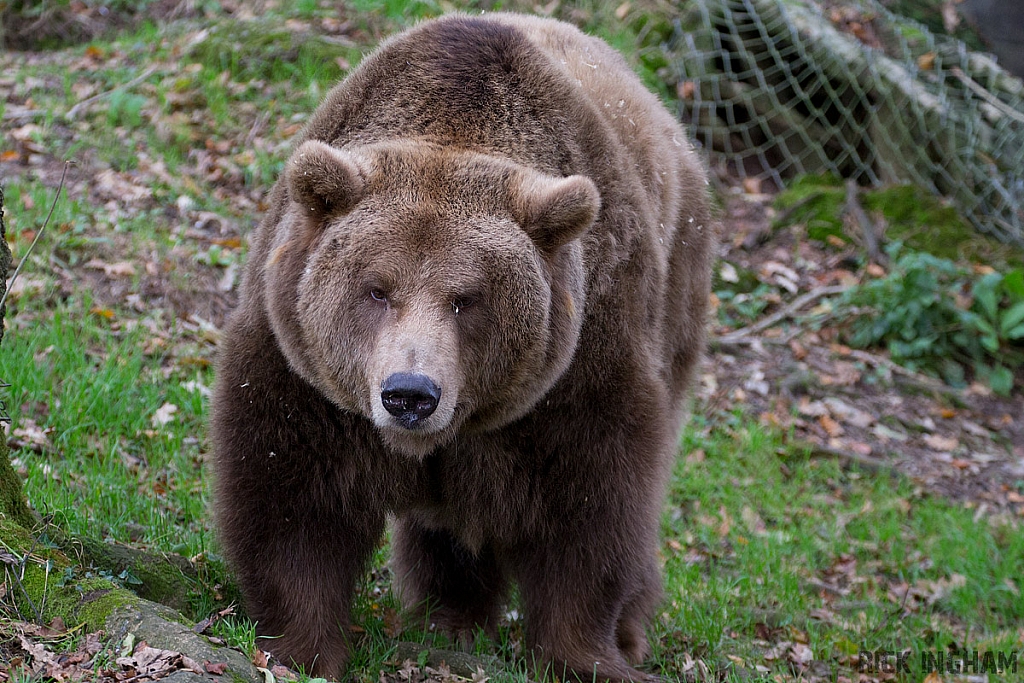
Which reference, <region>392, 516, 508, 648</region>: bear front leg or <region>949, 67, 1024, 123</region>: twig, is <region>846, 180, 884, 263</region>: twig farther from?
<region>392, 516, 508, 648</region>: bear front leg

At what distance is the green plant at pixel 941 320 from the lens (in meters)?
9.80

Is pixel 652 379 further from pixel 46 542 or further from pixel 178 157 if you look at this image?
pixel 178 157

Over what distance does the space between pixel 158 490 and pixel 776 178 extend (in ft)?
27.3

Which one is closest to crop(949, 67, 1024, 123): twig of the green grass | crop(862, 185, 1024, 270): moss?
crop(862, 185, 1024, 270): moss

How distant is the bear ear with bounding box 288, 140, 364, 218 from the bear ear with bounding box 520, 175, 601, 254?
0.65m

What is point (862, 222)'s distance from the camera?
10906mm

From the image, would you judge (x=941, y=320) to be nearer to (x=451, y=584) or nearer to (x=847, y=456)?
(x=847, y=456)

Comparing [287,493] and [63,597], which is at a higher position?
[63,597]

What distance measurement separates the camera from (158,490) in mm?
5418

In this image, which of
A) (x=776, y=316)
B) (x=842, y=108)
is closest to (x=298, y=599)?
(x=776, y=316)

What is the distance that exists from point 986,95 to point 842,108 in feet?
5.73

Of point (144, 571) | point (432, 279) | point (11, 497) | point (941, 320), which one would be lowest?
point (941, 320)

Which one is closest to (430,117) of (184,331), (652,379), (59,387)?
(652,379)

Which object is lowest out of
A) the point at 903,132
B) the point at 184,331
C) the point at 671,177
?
the point at 903,132
